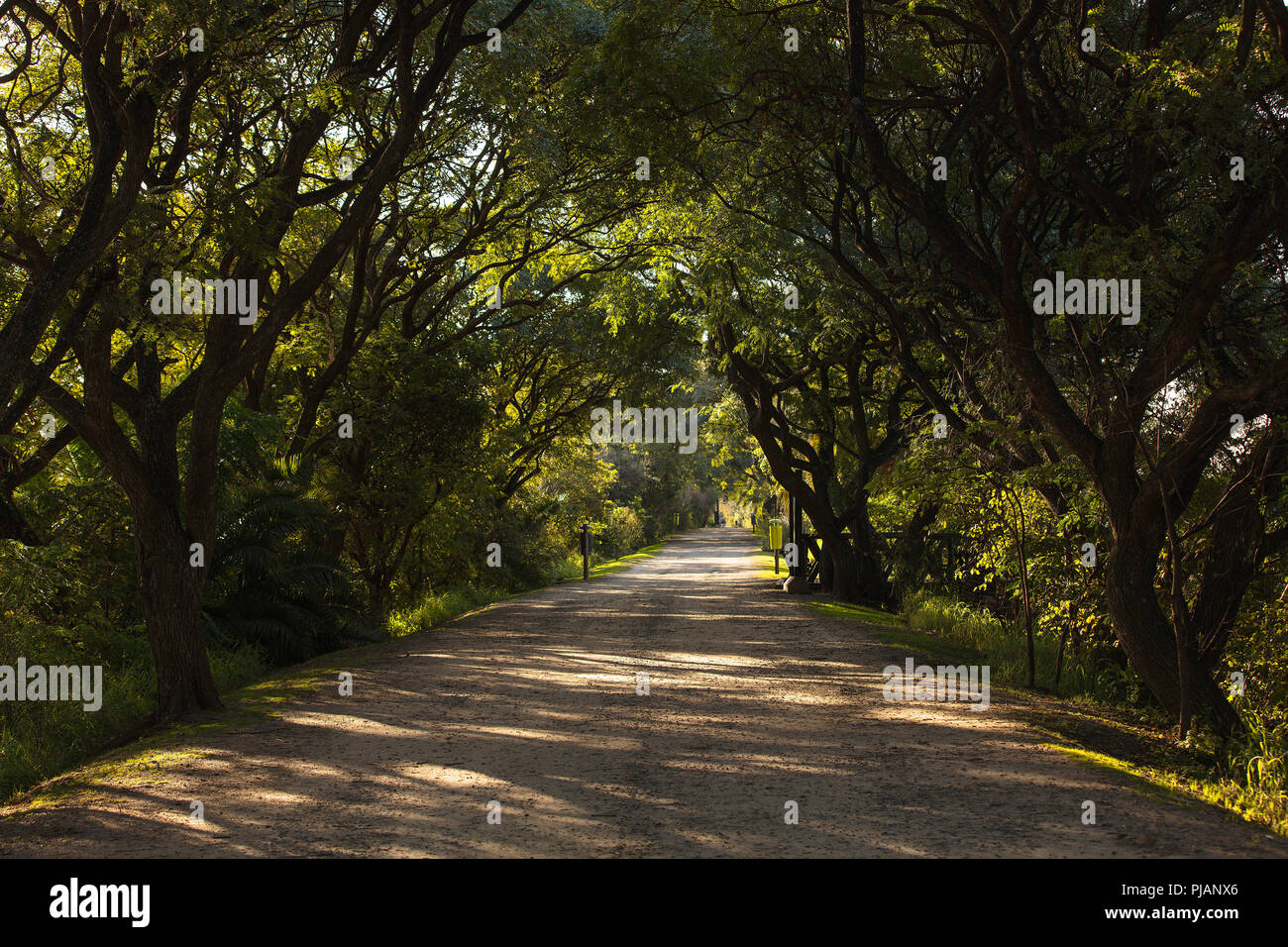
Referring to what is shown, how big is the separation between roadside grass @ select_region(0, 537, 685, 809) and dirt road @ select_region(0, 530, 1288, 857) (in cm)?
25

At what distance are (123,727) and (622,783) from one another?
5724mm

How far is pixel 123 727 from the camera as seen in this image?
984 cm

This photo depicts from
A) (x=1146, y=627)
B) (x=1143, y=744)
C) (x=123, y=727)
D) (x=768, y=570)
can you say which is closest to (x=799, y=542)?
(x=768, y=570)

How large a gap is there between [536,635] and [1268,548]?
10735 millimetres

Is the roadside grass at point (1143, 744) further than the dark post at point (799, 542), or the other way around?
the dark post at point (799, 542)

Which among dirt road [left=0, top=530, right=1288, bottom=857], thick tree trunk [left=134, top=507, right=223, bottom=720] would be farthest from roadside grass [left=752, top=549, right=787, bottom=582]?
thick tree trunk [left=134, top=507, right=223, bottom=720]

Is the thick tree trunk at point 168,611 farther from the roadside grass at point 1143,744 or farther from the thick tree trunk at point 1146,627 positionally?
the thick tree trunk at point 1146,627

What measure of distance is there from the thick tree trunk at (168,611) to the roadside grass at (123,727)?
12.7 inches

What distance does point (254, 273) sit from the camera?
11.2 m

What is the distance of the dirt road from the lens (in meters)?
5.66

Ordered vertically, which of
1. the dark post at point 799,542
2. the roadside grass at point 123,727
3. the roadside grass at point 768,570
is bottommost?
the roadside grass at point 768,570

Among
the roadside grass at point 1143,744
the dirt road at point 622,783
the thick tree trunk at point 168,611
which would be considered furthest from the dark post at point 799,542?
the thick tree trunk at point 168,611

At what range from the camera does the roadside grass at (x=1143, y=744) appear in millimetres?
6625
